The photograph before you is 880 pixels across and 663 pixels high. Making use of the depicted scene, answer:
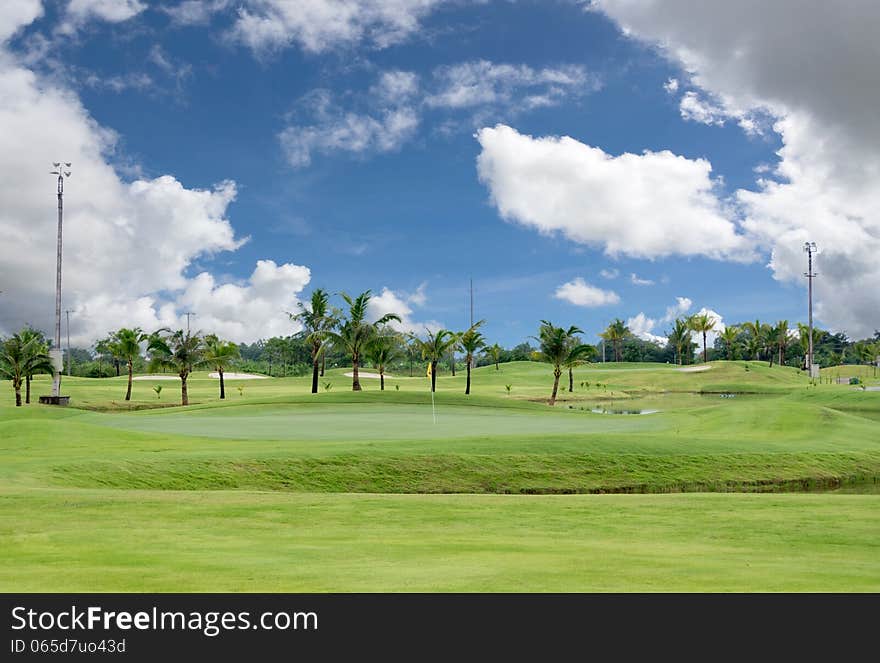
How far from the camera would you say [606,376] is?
11719 cm

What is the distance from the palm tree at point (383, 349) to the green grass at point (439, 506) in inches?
1061

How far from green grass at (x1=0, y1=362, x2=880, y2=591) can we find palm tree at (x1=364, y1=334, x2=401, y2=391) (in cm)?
2694

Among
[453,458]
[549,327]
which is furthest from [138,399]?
[453,458]

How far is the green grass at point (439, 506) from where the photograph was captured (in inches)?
344

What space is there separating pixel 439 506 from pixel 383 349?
185 feet

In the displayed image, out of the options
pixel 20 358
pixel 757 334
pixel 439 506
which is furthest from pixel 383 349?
pixel 757 334

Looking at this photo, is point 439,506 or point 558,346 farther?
point 558,346

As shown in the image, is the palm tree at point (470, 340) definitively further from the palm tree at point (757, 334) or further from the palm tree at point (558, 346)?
the palm tree at point (757, 334)

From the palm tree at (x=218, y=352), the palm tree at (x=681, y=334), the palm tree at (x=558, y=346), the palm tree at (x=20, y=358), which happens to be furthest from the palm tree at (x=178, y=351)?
the palm tree at (x=681, y=334)

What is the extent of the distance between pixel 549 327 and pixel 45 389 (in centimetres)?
5825

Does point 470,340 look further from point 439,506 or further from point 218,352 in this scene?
point 439,506

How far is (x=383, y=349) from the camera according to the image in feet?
235

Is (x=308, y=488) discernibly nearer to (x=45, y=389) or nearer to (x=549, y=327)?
(x=549, y=327)
